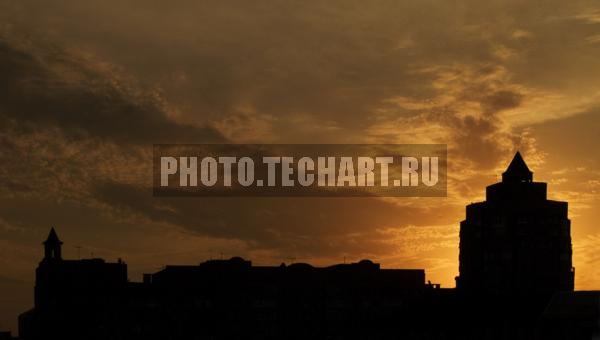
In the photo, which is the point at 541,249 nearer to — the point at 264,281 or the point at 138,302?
the point at 264,281

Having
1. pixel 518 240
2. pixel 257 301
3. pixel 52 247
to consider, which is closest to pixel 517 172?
pixel 518 240

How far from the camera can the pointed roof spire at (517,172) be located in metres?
157

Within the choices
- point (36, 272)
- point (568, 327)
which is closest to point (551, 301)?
point (568, 327)

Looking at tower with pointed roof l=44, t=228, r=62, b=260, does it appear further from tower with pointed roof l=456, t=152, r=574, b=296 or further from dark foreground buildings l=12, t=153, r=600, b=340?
tower with pointed roof l=456, t=152, r=574, b=296

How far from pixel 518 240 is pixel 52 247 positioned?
62.7m

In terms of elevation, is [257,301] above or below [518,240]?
below

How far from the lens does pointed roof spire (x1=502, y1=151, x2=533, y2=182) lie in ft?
514

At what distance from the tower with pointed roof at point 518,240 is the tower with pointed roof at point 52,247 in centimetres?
5434

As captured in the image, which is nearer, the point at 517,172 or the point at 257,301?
the point at 257,301

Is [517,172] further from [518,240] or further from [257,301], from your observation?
[257,301]

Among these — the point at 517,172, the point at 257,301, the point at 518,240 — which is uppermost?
the point at 517,172

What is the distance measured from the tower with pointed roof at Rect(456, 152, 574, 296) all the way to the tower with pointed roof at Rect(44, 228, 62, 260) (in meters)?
54.3

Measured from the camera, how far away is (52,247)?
15112 centimetres

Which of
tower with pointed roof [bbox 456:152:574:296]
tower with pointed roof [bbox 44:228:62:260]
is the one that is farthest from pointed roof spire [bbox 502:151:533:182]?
tower with pointed roof [bbox 44:228:62:260]
